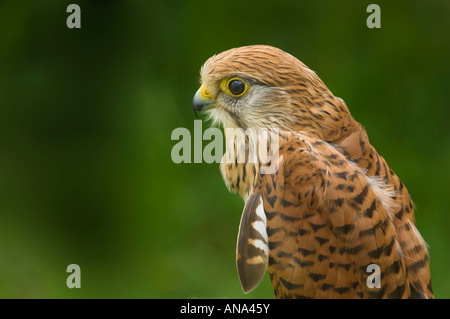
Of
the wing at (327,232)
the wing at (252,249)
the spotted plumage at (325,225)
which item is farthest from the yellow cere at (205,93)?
the wing at (252,249)

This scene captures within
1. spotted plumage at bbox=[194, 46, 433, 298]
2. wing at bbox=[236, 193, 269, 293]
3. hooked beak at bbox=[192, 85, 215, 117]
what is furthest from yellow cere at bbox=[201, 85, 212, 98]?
wing at bbox=[236, 193, 269, 293]

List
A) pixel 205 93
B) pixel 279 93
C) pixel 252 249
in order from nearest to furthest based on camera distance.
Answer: pixel 252 249, pixel 279 93, pixel 205 93

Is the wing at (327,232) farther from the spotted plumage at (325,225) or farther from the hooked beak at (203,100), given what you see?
the hooked beak at (203,100)

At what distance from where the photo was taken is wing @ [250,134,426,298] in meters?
2.11

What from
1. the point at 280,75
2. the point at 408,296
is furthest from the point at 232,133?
the point at 408,296

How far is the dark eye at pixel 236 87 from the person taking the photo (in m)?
2.40

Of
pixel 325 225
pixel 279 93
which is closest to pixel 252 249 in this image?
pixel 325 225

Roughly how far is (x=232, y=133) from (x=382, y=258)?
86 cm

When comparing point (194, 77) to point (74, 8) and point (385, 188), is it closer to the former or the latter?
point (74, 8)

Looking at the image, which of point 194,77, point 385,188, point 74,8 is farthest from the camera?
point 194,77

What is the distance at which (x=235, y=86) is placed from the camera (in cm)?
242

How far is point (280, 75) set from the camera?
2.34m

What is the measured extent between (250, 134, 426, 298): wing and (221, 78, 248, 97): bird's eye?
40 centimetres

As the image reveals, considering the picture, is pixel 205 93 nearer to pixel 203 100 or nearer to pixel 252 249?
pixel 203 100
